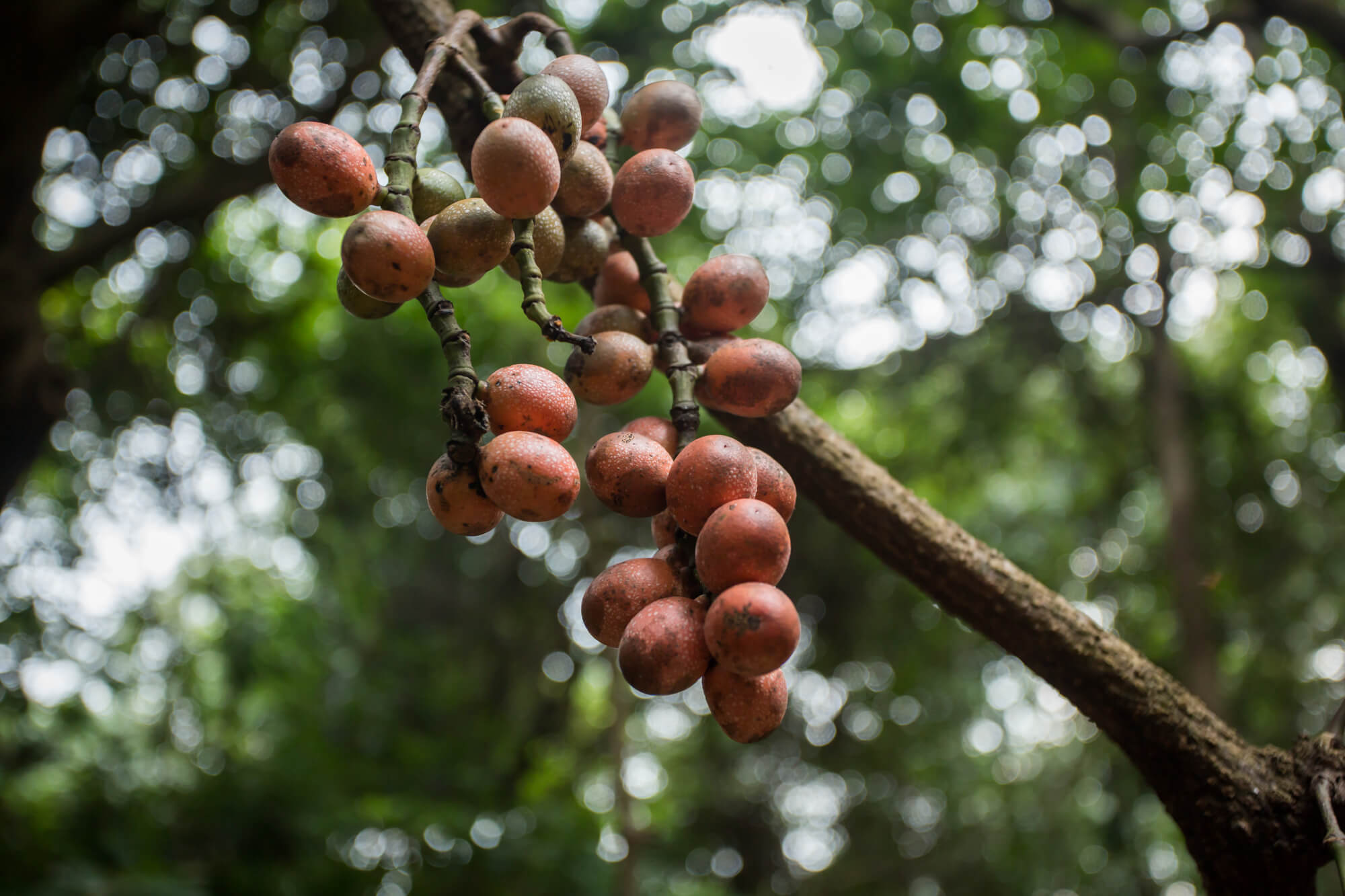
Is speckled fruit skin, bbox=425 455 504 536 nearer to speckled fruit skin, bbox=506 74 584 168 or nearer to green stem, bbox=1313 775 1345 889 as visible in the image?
speckled fruit skin, bbox=506 74 584 168

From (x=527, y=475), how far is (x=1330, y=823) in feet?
3.74

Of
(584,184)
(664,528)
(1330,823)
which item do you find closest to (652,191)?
(584,184)

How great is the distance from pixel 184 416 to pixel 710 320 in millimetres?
4805

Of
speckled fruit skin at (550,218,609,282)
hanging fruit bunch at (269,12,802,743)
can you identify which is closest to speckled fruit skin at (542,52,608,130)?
hanging fruit bunch at (269,12,802,743)

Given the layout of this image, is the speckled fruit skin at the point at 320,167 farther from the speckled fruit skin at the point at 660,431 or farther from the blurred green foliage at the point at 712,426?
the blurred green foliage at the point at 712,426

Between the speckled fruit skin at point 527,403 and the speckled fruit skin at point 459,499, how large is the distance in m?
0.06

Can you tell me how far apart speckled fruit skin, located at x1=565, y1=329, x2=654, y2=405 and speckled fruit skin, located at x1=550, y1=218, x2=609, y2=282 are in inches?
6.4

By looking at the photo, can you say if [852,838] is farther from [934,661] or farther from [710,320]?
[710,320]

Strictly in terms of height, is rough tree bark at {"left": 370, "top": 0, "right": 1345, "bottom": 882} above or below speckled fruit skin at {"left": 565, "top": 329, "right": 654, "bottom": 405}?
below

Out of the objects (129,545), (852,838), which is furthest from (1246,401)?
(129,545)

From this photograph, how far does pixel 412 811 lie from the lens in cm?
364

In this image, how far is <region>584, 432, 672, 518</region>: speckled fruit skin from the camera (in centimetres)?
82

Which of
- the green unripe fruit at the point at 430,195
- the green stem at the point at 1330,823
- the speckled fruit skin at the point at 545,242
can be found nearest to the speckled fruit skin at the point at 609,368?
the speckled fruit skin at the point at 545,242

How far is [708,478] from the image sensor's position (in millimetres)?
771
